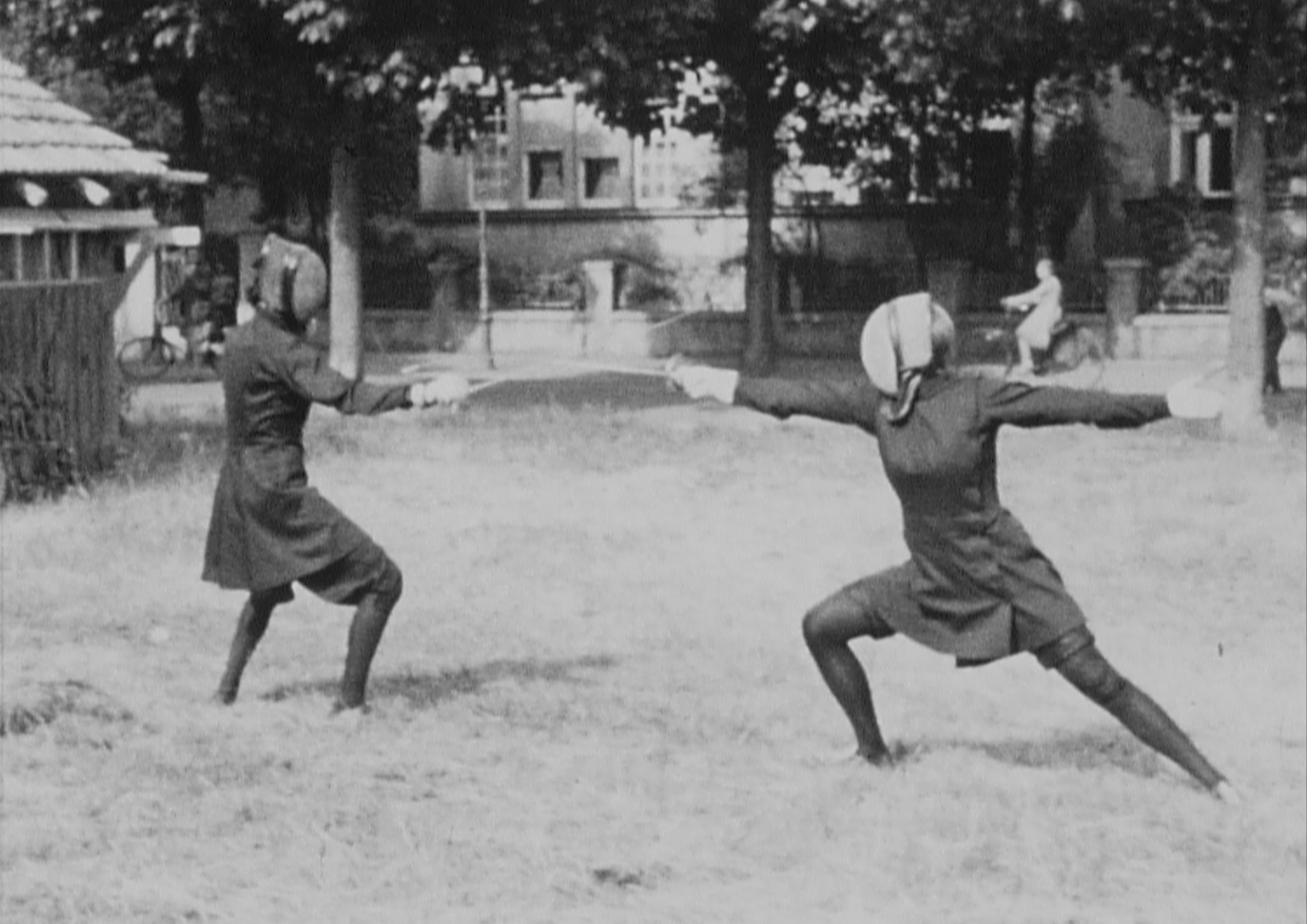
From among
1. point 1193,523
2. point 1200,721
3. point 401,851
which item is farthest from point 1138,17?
point 401,851

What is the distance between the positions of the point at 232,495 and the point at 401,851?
261 cm

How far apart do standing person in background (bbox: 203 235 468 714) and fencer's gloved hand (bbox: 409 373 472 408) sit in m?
0.60

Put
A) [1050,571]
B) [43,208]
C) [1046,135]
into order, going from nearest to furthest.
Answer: [1050,571]
[43,208]
[1046,135]

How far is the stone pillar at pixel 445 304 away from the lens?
1548 inches

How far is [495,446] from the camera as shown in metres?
22.6

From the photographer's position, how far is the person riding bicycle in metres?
30.1

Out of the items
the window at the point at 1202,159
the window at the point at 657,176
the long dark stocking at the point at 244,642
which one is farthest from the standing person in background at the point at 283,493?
the window at the point at 657,176

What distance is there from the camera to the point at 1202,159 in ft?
130

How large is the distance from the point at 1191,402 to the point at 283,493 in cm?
364

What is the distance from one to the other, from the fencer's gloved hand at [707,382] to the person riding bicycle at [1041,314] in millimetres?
21280

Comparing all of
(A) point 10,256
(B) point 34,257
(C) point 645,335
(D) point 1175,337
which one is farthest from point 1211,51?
(C) point 645,335

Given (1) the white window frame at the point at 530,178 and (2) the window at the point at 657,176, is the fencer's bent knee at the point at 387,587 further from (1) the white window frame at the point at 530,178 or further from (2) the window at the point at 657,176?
(1) the white window frame at the point at 530,178

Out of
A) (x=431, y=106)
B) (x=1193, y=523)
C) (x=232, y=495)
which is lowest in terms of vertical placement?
(x=1193, y=523)

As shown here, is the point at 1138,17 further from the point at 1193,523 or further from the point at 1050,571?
the point at 1050,571
